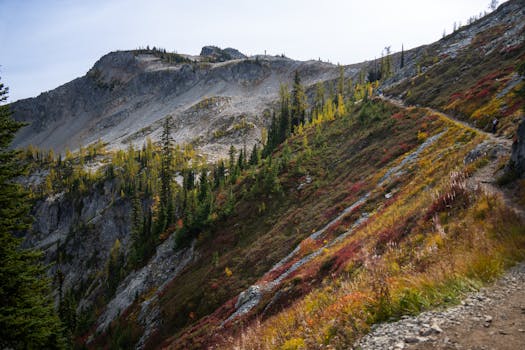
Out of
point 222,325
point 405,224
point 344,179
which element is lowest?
point 222,325

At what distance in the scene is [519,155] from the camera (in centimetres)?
1173

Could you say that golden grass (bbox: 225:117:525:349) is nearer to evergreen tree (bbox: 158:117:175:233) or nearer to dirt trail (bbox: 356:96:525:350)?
dirt trail (bbox: 356:96:525:350)

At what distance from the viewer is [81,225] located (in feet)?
446

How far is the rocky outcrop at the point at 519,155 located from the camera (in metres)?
11.5

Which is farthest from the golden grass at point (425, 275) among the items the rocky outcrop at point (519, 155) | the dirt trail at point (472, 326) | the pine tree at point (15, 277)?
the pine tree at point (15, 277)

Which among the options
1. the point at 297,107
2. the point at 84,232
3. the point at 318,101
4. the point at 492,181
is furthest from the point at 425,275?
the point at 84,232

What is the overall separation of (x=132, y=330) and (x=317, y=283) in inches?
1350

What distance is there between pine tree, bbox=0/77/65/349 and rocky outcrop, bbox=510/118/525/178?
20558 mm

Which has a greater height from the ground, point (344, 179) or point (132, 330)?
point (344, 179)

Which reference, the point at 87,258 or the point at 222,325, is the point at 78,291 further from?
the point at 222,325

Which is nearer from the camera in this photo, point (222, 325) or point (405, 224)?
point (405, 224)

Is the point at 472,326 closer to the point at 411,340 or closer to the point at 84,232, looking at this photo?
the point at 411,340

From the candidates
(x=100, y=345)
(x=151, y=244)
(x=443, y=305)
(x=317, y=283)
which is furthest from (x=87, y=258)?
(x=443, y=305)

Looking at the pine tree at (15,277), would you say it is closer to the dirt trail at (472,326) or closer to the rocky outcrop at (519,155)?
the dirt trail at (472,326)
